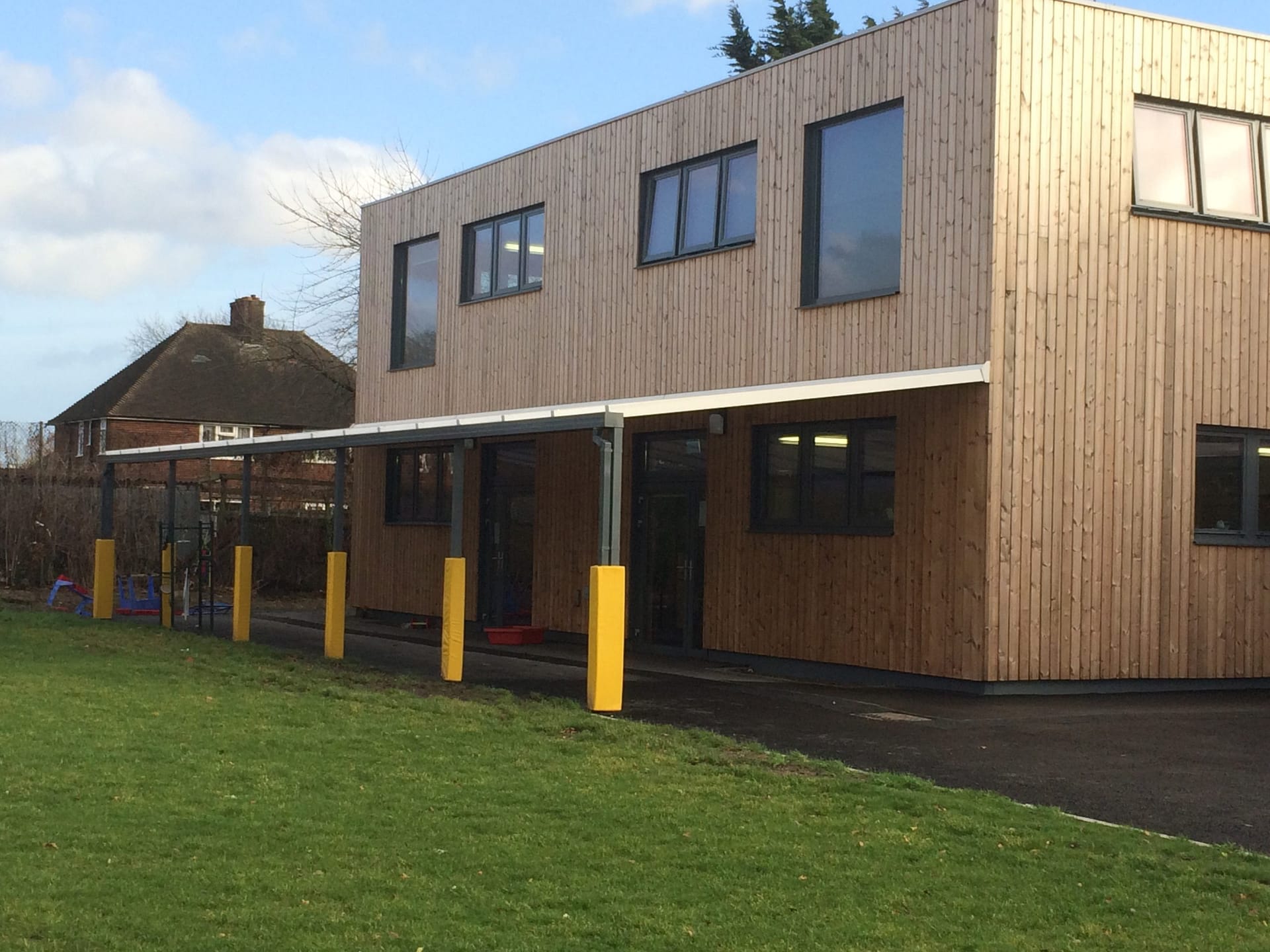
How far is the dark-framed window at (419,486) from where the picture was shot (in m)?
23.2

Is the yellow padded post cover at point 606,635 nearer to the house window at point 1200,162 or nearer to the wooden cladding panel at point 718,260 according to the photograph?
the wooden cladding panel at point 718,260

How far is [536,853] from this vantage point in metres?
7.02

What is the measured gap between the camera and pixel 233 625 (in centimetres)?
1980

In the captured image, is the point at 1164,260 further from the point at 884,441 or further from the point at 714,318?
the point at 714,318

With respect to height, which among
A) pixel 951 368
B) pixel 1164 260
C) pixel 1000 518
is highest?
pixel 1164 260

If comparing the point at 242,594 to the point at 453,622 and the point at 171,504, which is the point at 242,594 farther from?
the point at 453,622

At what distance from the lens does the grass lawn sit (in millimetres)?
5797

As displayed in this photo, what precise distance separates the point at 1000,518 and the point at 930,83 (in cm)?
438

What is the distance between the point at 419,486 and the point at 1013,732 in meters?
13.7

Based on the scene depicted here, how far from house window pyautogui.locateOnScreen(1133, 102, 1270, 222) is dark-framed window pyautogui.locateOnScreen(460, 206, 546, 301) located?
8.35 meters

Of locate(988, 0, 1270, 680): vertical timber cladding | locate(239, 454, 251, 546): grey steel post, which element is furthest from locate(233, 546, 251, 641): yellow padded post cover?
locate(988, 0, 1270, 680): vertical timber cladding

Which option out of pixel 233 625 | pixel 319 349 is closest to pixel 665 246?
pixel 233 625

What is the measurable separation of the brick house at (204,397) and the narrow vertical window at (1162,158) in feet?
113

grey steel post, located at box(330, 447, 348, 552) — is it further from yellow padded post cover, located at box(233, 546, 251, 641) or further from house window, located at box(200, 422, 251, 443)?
house window, located at box(200, 422, 251, 443)
